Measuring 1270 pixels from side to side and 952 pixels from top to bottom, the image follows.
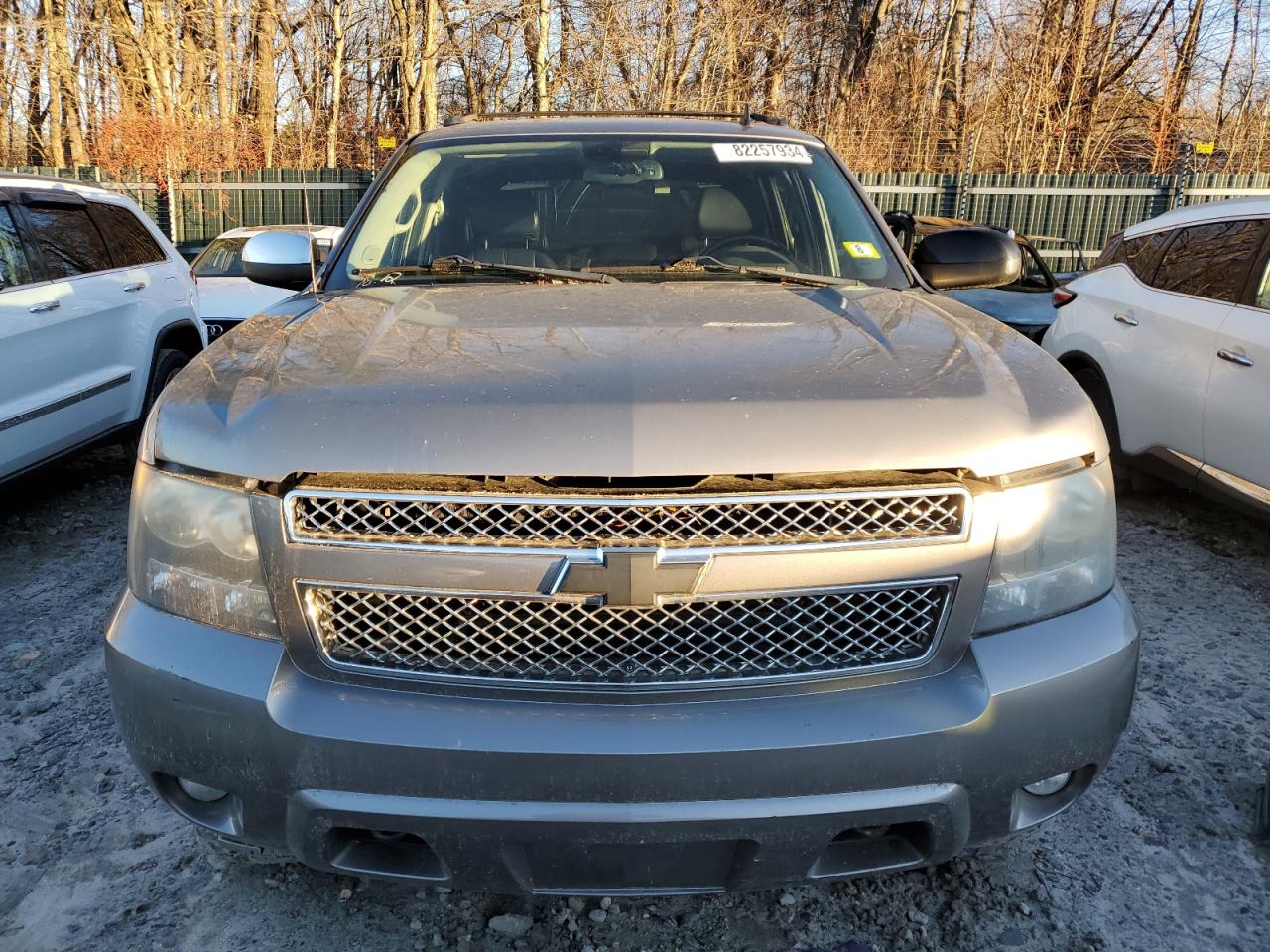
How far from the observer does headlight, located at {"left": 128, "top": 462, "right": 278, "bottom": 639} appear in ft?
5.82

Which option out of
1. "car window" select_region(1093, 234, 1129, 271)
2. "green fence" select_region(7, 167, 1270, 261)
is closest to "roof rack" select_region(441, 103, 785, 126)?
"car window" select_region(1093, 234, 1129, 271)

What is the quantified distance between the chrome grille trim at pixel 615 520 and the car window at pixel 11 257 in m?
3.98

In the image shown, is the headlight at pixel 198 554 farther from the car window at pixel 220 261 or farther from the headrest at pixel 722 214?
the car window at pixel 220 261

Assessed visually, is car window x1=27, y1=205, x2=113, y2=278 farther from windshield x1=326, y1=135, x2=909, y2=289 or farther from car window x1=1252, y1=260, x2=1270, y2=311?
car window x1=1252, y1=260, x2=1270, y2=311

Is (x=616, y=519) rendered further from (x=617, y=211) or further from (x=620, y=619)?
(x=617, y=211)

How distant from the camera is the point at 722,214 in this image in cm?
321

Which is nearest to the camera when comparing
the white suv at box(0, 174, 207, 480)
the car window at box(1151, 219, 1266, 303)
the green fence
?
the car window at box(1151, 219, 1266, 303)

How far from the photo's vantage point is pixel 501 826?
1.68 m

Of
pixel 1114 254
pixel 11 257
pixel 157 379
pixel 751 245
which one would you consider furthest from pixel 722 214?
pixel 157 379

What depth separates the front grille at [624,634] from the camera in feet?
5.72

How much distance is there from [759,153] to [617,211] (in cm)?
54

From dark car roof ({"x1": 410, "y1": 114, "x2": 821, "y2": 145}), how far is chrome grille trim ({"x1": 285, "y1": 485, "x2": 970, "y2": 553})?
2034 mm

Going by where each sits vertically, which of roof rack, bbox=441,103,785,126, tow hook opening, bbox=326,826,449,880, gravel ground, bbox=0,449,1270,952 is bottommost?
gravel ground, bbox=0,449,1270,952

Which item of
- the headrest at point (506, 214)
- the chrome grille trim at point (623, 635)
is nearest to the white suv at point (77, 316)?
the headrest at point (506, 214)
